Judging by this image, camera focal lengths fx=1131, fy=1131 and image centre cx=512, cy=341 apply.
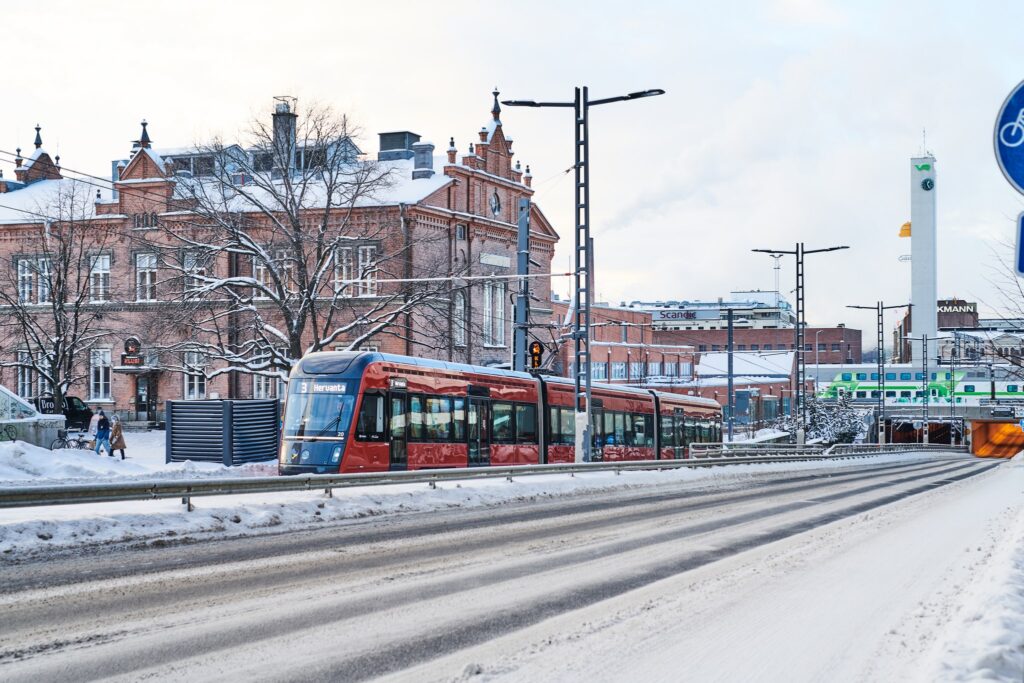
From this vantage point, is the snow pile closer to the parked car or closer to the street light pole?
the street light pole

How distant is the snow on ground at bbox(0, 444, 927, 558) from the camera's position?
13.6 meters

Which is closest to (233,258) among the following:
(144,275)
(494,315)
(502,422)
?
(144,275)

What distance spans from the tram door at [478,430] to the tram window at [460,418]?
0.20 meters

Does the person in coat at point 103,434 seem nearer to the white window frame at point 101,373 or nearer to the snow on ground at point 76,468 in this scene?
the snow on ground at point 76,468

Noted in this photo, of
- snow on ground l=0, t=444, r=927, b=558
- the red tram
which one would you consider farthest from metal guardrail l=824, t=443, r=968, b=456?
snow on ground l=0, t=444, r=927, b=558

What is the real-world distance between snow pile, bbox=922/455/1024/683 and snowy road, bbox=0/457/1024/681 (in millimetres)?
272

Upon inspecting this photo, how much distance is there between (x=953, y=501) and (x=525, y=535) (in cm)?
1370

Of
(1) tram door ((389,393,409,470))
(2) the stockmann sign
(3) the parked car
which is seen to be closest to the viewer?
(2) the stockmann sign

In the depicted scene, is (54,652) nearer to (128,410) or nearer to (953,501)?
(953,501)

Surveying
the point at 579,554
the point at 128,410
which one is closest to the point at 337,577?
the point at 579,554

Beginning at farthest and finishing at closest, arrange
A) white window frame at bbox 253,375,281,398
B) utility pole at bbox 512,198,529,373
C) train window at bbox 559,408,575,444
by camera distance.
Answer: white window frame at bbox 253,375,281,398, train window at bbox 559,408,575,444, utility pole at bbox 512,198,529,373

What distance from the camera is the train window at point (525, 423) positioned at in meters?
31.3

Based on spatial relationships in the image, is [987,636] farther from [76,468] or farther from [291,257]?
[291,257]

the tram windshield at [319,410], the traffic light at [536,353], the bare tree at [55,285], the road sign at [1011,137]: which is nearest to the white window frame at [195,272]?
the bare tree at [55,285]
